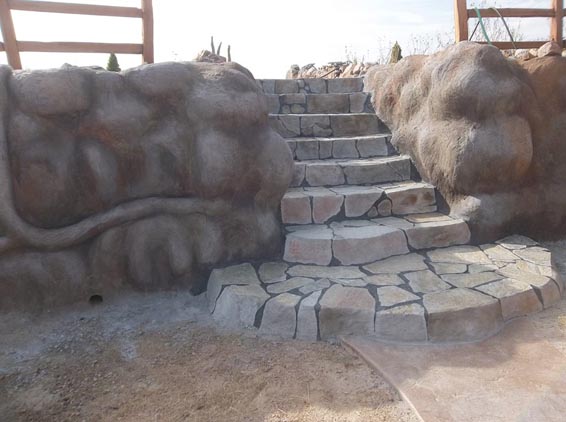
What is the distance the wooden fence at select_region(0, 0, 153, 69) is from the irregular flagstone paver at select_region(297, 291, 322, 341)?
4.65m

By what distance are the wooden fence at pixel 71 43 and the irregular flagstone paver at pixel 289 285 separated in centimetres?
432

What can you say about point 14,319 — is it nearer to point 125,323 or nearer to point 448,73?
point 125,323

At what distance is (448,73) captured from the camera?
352 cm

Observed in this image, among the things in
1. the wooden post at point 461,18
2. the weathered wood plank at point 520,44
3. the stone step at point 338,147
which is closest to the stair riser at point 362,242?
the stone step at point 338,147

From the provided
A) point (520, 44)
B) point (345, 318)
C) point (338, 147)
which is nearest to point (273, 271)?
point (345, 318)

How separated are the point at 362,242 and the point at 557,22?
580 cm

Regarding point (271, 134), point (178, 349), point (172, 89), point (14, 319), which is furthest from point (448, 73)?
point (14, 319)

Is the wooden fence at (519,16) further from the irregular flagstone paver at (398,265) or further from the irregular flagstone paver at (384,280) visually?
the irregular flagstone paver at (384,280)

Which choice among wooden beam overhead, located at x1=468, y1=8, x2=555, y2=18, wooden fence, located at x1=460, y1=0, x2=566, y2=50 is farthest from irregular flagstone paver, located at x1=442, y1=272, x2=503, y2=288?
wooden beam overhead, located at x1=468, y1=8, x2=555, y2=18

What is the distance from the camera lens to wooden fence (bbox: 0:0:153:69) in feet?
16.2

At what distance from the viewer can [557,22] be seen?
251 inches

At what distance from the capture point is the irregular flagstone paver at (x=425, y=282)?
2.65 meters

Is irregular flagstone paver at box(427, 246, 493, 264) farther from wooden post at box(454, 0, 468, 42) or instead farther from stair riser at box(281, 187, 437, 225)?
wooden post at box(454, 0, 468, 42)

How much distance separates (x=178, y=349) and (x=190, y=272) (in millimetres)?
652
